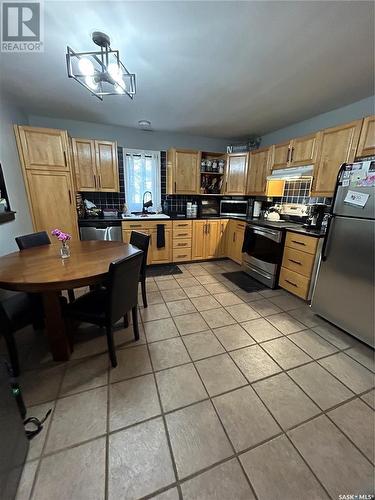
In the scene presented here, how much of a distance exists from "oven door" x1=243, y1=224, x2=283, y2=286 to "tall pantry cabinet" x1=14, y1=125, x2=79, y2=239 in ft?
9.41

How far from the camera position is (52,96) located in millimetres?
2510

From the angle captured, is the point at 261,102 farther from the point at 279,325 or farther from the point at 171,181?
the point at 279,325

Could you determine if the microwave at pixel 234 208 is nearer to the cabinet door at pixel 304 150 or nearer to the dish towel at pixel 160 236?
the cabinet door at pixel 304 150

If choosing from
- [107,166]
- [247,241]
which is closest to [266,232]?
[247,241]

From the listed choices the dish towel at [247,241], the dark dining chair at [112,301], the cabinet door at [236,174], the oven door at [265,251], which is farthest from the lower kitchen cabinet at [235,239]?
the dark dining chair at [112,301]

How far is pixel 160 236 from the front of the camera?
3635 millimetres

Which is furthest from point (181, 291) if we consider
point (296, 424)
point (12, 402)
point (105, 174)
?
point (105, 174)

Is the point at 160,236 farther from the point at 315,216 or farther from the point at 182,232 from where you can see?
the point at 315,216

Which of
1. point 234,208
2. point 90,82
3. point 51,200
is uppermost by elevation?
point 90,82

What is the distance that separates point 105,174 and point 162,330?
2737 millimetres

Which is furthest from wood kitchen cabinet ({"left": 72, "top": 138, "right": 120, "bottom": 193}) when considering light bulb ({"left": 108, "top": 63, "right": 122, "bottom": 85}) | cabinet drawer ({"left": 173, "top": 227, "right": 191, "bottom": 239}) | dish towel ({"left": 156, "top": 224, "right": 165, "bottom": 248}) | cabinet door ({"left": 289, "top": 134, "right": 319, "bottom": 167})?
cabinet door ({"left": 289, "top": 134, "right": 319, "bottom": 167})

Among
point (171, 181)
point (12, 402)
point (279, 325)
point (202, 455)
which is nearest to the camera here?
point (12, 402)

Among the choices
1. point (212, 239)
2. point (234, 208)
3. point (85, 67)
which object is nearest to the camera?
point (85, 67)

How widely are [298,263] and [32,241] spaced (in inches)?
128
